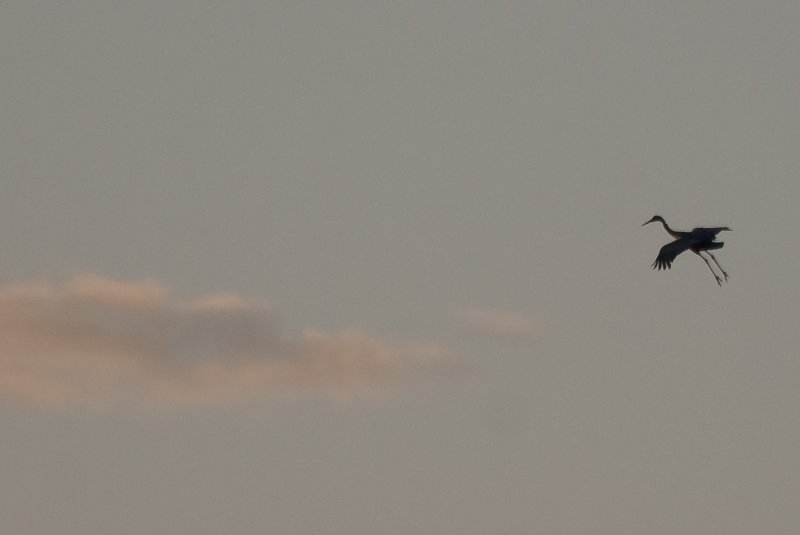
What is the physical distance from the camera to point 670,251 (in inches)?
7736

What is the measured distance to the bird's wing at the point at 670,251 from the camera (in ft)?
641

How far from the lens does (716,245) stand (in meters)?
199

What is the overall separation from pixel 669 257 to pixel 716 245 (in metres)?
3.84

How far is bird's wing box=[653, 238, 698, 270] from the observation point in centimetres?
19538

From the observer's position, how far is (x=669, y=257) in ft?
643
